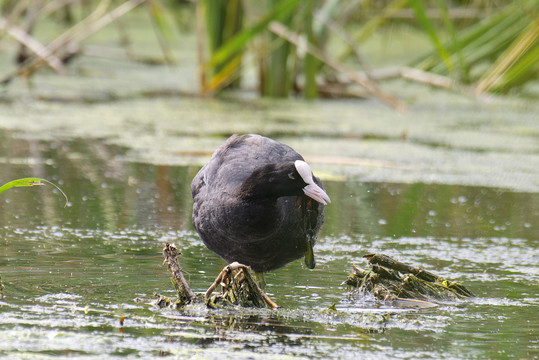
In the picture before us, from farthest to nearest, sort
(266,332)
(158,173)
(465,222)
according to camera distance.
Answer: (158,173), (465,222), (266,332)

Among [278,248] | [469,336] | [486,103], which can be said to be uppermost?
[486,103]

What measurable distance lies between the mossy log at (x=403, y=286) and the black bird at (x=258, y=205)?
0.69 ft

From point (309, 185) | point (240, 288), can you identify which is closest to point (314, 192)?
point (309, 185)

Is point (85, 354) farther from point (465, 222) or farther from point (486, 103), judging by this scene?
point (486, 103)

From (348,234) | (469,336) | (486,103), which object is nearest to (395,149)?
(348,234)

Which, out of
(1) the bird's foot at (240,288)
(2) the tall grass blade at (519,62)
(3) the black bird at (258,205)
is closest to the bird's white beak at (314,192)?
(3) the black bird at (258,205)

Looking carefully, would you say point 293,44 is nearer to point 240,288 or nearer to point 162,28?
point 162,28

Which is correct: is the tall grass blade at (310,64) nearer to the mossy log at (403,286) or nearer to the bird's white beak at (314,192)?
the mossy log at (403,286)

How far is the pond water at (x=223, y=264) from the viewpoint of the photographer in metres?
2.71

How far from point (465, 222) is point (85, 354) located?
9.70ft

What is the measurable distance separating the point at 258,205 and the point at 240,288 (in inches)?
12.1

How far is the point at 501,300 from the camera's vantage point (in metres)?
3.41

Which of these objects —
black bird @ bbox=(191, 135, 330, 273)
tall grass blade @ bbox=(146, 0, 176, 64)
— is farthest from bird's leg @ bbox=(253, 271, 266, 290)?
tall grass blade @ bbox=(146, 0, 176, 64)

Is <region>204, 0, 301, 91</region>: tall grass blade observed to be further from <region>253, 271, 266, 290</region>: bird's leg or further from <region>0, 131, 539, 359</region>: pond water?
<region>253, 271, 266, 290</region>: bird's leg
